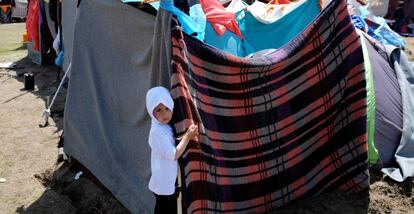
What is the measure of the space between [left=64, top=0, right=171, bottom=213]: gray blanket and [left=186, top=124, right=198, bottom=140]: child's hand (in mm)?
532

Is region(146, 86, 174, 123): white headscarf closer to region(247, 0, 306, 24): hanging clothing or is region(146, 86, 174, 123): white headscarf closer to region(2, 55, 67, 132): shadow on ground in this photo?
region(247, 0, 306, 24): hanging clothing

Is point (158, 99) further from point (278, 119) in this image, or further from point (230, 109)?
point (278, 119)

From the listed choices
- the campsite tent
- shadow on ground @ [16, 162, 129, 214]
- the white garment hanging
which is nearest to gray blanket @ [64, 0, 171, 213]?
the campsite tent

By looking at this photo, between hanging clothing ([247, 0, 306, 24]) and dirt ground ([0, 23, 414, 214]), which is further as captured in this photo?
hanging clothing ([247, 0, 306, 24])

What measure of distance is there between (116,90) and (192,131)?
128 centimetres

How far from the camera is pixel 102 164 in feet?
13.3

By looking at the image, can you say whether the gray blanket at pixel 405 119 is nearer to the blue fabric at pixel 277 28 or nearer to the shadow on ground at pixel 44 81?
the blue fabric at pixel 277 28

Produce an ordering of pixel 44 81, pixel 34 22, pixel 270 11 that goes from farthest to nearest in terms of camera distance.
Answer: pixel 34 22
pixel 44 81
pixel 270 11

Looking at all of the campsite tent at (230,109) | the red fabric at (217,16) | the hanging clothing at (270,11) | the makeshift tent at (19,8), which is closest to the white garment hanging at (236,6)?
the hanging clothing at (270,11)

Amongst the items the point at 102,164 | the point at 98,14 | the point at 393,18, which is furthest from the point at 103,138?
the point at 393,18

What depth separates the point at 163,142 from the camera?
2777mm

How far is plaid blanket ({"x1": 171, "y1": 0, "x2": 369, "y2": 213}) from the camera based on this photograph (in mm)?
3186

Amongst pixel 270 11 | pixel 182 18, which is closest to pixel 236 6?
pixel 270 11

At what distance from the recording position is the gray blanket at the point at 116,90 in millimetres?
3496
